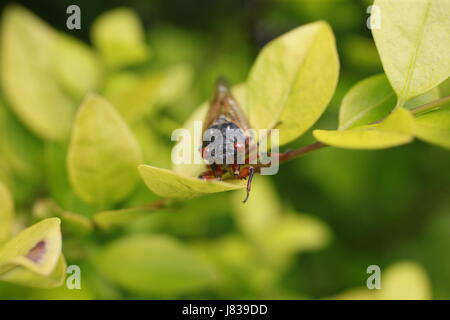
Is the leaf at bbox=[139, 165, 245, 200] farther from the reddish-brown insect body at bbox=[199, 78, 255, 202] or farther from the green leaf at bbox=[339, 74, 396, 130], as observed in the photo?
the green leaf at bbox=[339, 74, 396, 130]

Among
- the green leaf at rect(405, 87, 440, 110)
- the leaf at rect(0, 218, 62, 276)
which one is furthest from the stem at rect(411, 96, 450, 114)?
the leaf at rect(0, 218, 62, 276)

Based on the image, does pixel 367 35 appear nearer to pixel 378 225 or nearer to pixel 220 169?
pixel 378 225

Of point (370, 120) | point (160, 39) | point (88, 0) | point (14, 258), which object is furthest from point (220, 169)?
point (88, 0)

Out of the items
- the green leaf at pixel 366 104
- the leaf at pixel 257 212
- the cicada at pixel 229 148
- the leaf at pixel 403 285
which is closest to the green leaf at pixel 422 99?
the green leaf at pixel 366 104

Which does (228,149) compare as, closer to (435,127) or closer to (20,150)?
(435,127)

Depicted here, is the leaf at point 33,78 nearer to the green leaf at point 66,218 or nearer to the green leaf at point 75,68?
the green leaf at point 75,68

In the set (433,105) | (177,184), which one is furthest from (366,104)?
(177,184)
